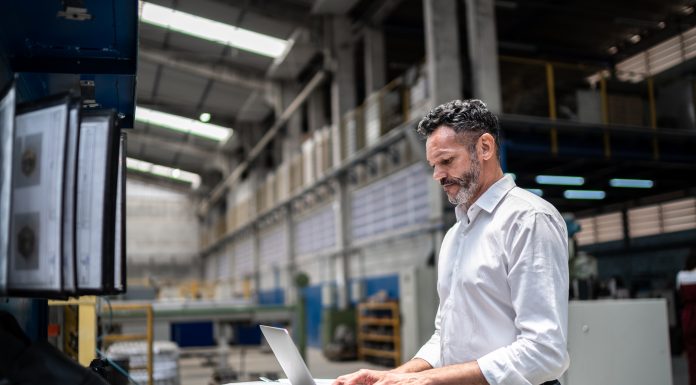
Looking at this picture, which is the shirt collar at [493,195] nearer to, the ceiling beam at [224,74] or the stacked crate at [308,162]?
the ceiling beam at [224,74]

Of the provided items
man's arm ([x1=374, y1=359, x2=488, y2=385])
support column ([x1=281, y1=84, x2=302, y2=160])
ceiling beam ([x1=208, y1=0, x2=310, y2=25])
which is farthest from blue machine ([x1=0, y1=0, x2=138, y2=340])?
support column ([x1=281, y1=84, x2=302, y2=160])

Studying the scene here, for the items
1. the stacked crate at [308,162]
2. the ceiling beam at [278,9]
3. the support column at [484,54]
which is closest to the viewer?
the support column at [484,54]

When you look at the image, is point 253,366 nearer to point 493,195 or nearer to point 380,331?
point 380,331

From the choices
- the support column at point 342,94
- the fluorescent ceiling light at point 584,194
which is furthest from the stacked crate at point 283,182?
the fluorescent ceiling light at point 584,194

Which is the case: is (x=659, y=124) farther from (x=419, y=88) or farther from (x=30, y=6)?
(x=30, y=6)

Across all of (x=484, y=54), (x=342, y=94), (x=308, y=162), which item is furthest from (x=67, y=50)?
(x=308, y=162)

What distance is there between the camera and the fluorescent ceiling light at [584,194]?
1650 cm

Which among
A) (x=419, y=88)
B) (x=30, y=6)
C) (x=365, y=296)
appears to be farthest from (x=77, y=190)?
(x=365, y=296)

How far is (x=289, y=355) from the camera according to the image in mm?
1889

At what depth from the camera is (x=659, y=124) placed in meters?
12.2

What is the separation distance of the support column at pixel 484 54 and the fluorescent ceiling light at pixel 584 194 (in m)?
6.34

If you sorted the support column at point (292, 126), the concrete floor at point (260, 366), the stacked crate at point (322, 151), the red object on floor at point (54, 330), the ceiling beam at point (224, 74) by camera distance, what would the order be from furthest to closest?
the support column at point (292, 126) → the stacked crate at point (322, 151) → the ceiling beam at point (224, 74) → the concrete floor at point (260, 366) → the red object on floor at point (54, 330)

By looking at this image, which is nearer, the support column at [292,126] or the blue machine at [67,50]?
the blue machine at [67,50]

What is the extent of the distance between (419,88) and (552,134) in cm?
238
